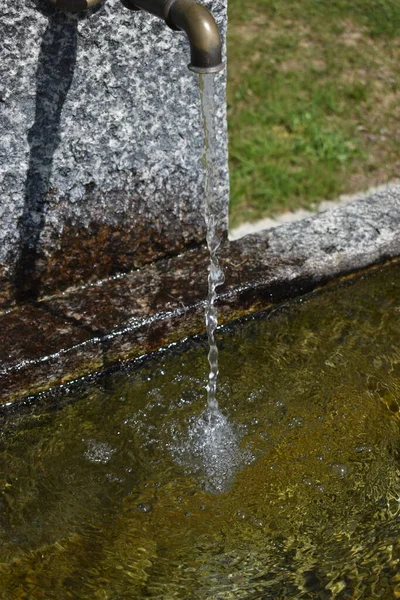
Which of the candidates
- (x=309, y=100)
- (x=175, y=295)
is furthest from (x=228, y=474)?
(x=309, y=100)

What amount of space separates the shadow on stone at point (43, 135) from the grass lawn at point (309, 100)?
111 cm

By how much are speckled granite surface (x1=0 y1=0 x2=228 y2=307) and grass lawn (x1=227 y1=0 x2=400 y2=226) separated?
792 mm

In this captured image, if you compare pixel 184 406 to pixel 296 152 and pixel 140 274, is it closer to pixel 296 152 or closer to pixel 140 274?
pixel 140 274

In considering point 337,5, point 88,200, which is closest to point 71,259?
point 88,200

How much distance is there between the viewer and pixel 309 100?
4441 millimetres

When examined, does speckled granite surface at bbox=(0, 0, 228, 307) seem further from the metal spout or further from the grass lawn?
the grass lawn

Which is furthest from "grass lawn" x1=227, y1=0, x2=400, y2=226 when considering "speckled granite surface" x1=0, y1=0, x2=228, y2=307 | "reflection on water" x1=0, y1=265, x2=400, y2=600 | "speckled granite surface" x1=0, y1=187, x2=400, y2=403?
"reflection on water" x1=0, y1=265, x2=400, y2=600

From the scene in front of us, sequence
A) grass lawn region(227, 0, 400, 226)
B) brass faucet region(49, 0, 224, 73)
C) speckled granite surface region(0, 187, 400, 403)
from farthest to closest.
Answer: grass lawn region(227, 0, 400, 226)
speckled granite surface region(0, 187, 400, 403)
brass faucet region(49, 0, 224, 73)

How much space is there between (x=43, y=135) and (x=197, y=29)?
70 cm

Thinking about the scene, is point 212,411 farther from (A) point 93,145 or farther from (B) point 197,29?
(B) point 197,29

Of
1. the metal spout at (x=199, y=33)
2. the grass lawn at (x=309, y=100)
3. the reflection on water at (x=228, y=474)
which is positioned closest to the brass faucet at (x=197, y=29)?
the metal spout at (x=199, y=33)

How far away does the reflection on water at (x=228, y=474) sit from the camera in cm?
221

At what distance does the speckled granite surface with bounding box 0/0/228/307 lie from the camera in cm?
260

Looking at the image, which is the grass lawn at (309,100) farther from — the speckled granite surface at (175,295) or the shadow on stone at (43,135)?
the shadow on stone at (43,135)
